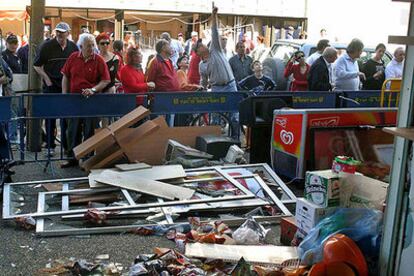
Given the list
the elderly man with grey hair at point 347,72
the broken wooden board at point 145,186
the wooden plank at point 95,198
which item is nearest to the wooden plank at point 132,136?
the broken wooden board at point 145,186

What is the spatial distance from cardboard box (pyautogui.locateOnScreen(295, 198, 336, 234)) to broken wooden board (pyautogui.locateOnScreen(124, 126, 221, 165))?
119 inches

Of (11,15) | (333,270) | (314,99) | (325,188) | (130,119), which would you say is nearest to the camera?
(333,270)

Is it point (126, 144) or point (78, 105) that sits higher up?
point (78, 105)

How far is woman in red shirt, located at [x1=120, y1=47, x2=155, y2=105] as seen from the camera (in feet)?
27.9

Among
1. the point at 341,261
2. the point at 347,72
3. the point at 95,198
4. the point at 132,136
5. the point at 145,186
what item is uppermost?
the point at 347,72

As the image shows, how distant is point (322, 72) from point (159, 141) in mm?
3320

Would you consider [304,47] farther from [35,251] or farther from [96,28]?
[96,28]

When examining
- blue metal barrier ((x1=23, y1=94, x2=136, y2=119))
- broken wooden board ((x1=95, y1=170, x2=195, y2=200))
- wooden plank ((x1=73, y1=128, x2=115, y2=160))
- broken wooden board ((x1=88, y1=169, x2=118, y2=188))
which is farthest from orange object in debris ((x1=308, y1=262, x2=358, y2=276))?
blue metal barrier ((x1=23, y1=94, x2=136, y2=119))

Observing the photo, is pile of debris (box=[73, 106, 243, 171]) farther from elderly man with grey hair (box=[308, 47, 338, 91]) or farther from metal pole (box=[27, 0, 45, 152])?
elderly man with grey hair (box=[308, 47, 338, 91])

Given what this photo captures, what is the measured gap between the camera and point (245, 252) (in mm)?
4875

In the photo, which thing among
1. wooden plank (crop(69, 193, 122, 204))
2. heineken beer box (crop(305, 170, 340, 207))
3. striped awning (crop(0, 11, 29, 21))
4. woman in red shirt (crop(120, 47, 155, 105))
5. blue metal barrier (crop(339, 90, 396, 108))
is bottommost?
wooden plank (crop(69, 193, 122, 204))

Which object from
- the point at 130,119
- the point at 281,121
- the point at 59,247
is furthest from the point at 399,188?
the point at 130,119

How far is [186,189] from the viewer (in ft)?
21.0

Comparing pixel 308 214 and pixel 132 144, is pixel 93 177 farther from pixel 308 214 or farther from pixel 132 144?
pixel 308 214
